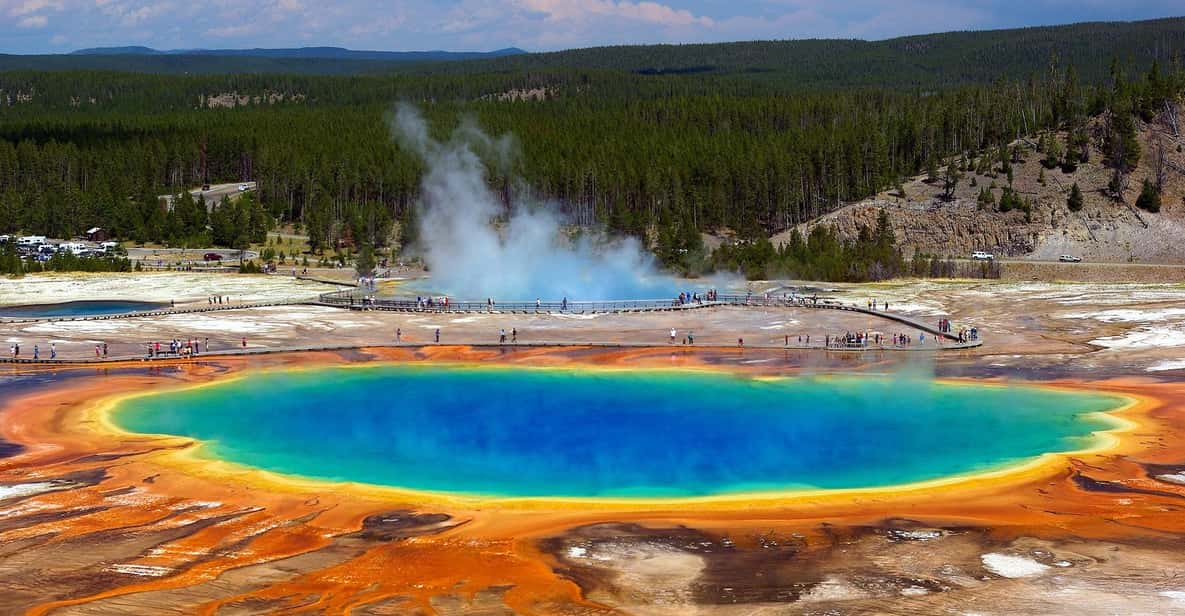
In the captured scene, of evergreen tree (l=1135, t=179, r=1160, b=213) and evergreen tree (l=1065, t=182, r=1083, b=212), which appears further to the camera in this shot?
evergreen tree (l=1065, t=182, r=1083, b=212)

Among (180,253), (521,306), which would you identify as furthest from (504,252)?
(180,253)

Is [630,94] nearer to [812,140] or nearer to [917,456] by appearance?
[812,140]

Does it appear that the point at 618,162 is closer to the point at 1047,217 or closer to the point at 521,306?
the point at 1047,217

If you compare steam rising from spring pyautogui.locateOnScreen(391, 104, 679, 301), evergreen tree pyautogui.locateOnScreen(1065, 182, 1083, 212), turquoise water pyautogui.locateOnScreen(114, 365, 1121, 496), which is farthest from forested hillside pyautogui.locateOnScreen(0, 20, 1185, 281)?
turquoise water pyautogui.locateOnScreen(114, 365, 1121, 496)

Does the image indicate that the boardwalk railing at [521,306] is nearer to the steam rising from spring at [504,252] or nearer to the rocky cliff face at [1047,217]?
the steam rising from spring at [504,252]

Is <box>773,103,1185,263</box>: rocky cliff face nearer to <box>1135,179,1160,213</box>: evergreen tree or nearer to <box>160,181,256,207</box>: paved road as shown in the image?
<box>1135,179,1160,213</box>: evergreen tree
